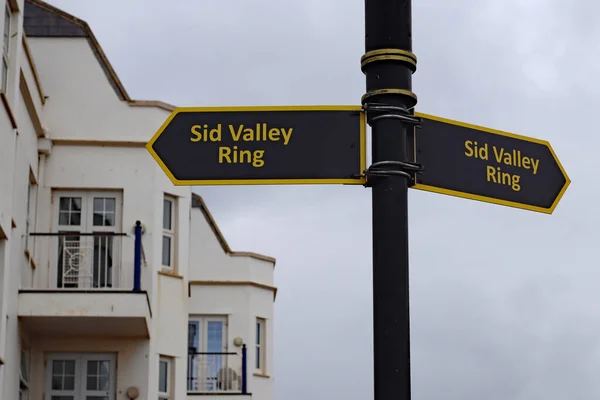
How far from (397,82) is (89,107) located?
1554cm

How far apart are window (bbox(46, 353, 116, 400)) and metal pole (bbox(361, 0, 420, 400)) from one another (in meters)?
15.5

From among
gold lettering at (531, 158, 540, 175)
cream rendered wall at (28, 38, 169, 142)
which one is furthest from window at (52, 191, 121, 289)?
gold lettering at (531, 158, 540, 175)

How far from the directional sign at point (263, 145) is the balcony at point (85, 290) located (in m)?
12.5

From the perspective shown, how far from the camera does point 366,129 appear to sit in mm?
5078

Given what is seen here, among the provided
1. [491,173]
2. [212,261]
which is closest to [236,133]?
[491,173]

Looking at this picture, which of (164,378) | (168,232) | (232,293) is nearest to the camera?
(168,232)

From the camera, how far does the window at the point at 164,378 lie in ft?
70.7

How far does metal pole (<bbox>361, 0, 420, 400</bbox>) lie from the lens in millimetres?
4730

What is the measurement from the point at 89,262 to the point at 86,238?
57 cm

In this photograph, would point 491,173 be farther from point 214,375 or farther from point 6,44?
point 214,375

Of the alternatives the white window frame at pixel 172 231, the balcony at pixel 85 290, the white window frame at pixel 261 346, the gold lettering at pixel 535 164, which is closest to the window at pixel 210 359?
the white window frame at pixel 261 346

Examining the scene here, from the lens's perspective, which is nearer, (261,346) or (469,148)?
(469,148)

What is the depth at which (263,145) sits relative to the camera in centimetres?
516

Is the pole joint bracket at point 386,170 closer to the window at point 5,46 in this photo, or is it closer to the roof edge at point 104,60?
the window at point 5,46
